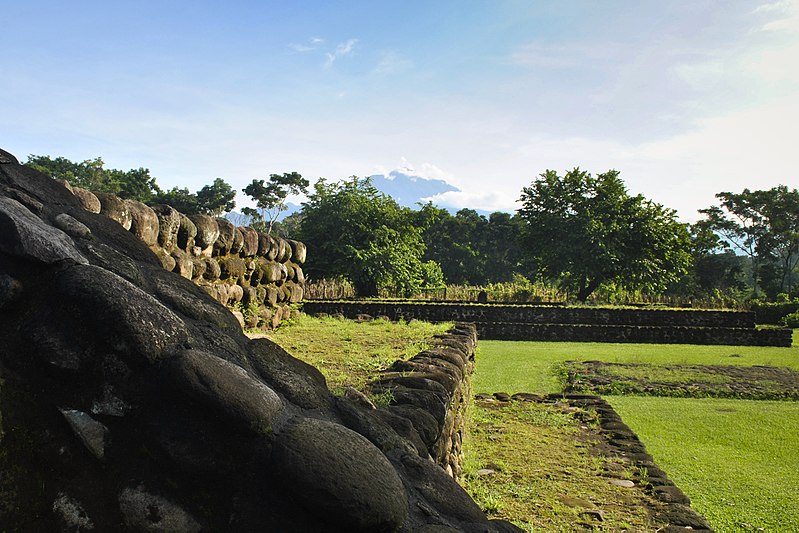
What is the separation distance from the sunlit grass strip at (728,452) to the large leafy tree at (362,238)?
59.4ft

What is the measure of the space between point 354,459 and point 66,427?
727mm

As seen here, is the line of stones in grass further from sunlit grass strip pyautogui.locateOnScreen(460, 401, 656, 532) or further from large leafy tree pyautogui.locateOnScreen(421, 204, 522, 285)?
large leafy tree pyautogui.locateOnScreen(421, 204, 522, 285)

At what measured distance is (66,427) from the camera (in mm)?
1533

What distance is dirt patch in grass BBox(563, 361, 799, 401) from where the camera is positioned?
9242 millimetres

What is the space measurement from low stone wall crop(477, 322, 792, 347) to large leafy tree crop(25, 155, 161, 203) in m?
32.2

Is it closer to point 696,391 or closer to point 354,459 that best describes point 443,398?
point 354,459

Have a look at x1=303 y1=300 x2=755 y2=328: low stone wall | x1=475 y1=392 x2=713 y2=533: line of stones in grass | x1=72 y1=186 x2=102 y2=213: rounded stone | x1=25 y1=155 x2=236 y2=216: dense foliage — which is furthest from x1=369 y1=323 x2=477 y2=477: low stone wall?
x1=25 y1=155 x2=236 y2=216: dense foliage

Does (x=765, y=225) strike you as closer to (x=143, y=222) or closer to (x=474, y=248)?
(x=474, y=248)

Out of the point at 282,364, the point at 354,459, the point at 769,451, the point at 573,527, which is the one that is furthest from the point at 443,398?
the point at 769,451

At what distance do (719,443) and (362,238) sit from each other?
21783 mm

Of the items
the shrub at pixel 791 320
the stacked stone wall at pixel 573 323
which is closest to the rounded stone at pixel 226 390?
the stacked stone wall at pixel 573 323

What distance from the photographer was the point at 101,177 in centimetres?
4662

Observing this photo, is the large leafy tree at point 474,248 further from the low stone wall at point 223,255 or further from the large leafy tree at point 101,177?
the low stone wall at point 223,255

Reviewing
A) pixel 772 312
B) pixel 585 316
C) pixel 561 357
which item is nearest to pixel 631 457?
pixel 561 357
